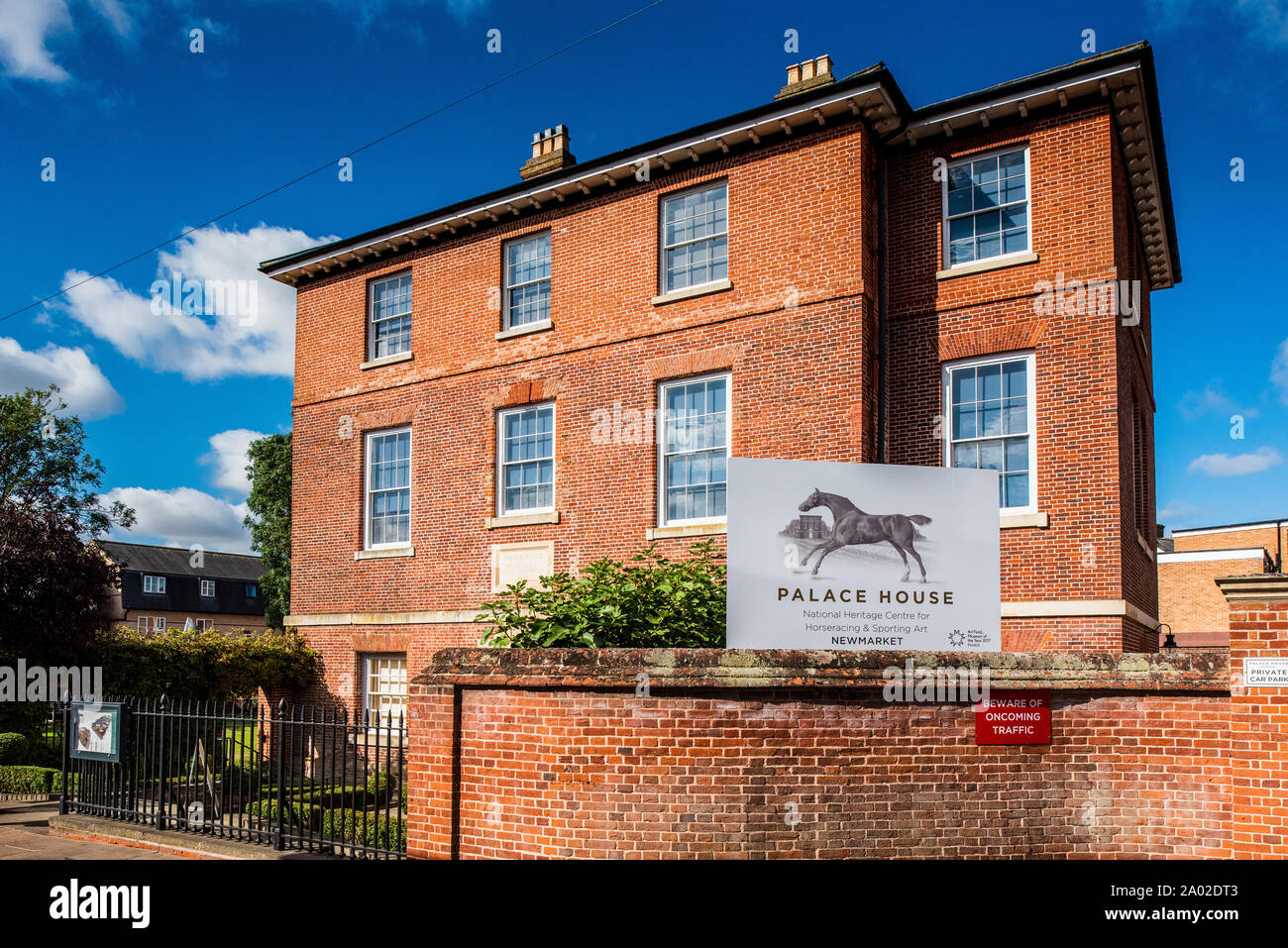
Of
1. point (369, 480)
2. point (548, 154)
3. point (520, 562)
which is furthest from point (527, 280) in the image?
point (369, 480)

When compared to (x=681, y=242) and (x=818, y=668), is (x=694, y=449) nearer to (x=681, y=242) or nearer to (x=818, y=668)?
(x=681, y=242)

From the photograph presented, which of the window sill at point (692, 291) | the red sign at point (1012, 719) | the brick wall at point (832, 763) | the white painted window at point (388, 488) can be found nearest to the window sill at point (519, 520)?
the white painted window at point (388, 488)

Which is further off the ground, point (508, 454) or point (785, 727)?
point (508, 454)

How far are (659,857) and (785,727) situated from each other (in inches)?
58.7

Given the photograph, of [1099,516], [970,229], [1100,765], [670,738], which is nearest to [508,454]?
[970,229]

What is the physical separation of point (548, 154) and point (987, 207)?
30.1 ft

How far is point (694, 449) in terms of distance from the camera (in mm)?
17047

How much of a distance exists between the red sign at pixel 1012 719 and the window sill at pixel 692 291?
9.63 meters

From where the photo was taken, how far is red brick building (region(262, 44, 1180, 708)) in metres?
14.7

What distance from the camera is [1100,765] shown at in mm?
8859

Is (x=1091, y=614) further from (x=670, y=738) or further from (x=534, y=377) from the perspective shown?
(x=534, y=377)

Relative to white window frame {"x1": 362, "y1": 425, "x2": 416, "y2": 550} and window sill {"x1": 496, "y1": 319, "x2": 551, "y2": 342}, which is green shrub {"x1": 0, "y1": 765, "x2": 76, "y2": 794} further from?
window sill {"x1": 496, "y1": 319, "x2": 551, "y2": 342}

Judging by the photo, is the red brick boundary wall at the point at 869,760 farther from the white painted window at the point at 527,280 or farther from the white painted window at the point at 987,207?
the white painted window at the point at 527,280

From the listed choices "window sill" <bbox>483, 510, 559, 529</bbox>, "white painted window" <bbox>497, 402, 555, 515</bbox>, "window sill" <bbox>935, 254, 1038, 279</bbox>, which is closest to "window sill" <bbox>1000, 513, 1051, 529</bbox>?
"window sill" <bbox>935, 254, 1038, 279</bbox>
